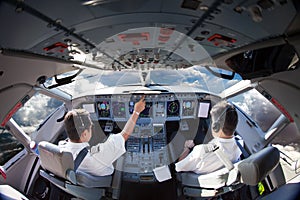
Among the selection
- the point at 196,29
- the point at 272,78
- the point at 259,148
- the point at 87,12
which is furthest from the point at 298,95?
the point at 87,12

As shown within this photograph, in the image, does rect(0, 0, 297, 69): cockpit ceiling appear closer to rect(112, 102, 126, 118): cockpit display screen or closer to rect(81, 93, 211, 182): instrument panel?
rect(81, 93, 211, 182): instrument panel

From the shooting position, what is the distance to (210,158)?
0.95 metres

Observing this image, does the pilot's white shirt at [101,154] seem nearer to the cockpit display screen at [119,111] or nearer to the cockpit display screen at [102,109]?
the cockpit display screen at [102,109]

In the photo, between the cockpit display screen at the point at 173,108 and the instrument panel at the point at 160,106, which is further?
the cockpit display screen at the point at 173,108

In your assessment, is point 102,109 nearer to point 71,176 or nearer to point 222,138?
point 71,176

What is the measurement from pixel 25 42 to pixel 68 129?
0.36m

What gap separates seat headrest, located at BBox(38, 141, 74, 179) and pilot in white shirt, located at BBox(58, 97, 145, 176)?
2 cm

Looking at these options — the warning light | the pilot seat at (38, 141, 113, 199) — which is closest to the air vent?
the warning light

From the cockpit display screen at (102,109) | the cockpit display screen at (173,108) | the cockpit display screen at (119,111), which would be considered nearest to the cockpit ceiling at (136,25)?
the cockpit display screen at (102,109)

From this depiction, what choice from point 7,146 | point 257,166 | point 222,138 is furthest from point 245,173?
point 7,146

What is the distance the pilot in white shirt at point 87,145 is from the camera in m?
0.94

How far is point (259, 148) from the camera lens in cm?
92

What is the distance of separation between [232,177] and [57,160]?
632 mm

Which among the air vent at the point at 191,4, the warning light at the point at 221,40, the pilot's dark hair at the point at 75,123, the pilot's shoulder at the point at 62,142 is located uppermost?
the air vent at the point at 191,4
